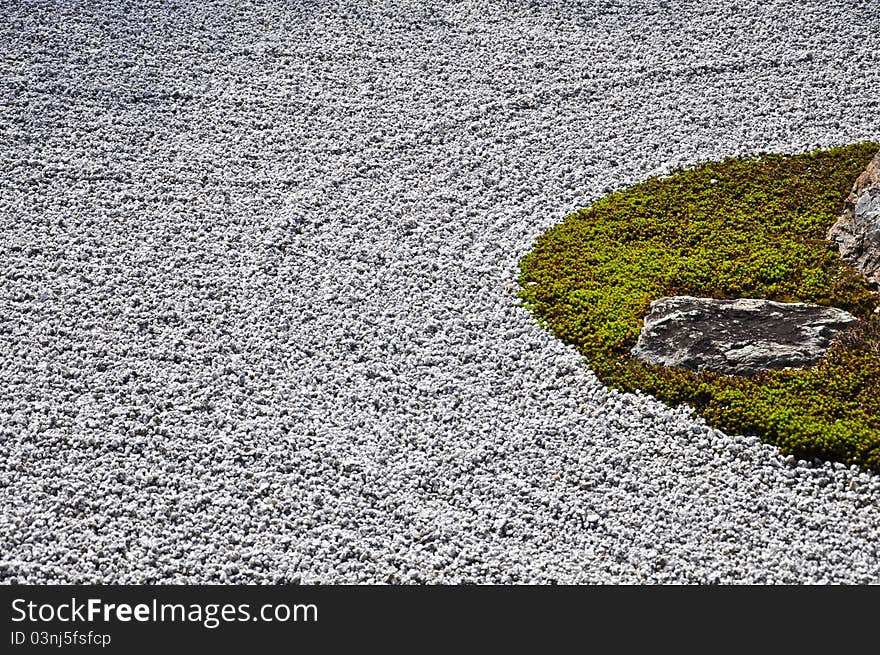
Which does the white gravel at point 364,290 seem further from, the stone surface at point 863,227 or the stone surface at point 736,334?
the stone surface at point 863,227

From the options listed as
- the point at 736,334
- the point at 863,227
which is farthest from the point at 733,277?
the point at 863,227

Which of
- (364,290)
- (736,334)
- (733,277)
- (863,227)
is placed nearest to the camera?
(736,334)

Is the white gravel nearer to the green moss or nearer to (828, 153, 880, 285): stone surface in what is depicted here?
the green moss

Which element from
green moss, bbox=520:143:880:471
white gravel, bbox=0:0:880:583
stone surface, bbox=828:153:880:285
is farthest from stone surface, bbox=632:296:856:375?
stone surface, bbox=828:153:880:285

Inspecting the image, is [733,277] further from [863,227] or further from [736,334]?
[863,227]

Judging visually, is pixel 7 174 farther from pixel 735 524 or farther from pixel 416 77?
pixel 735 524

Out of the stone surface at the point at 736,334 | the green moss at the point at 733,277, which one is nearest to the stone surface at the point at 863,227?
the green moss at the point at 733,277
